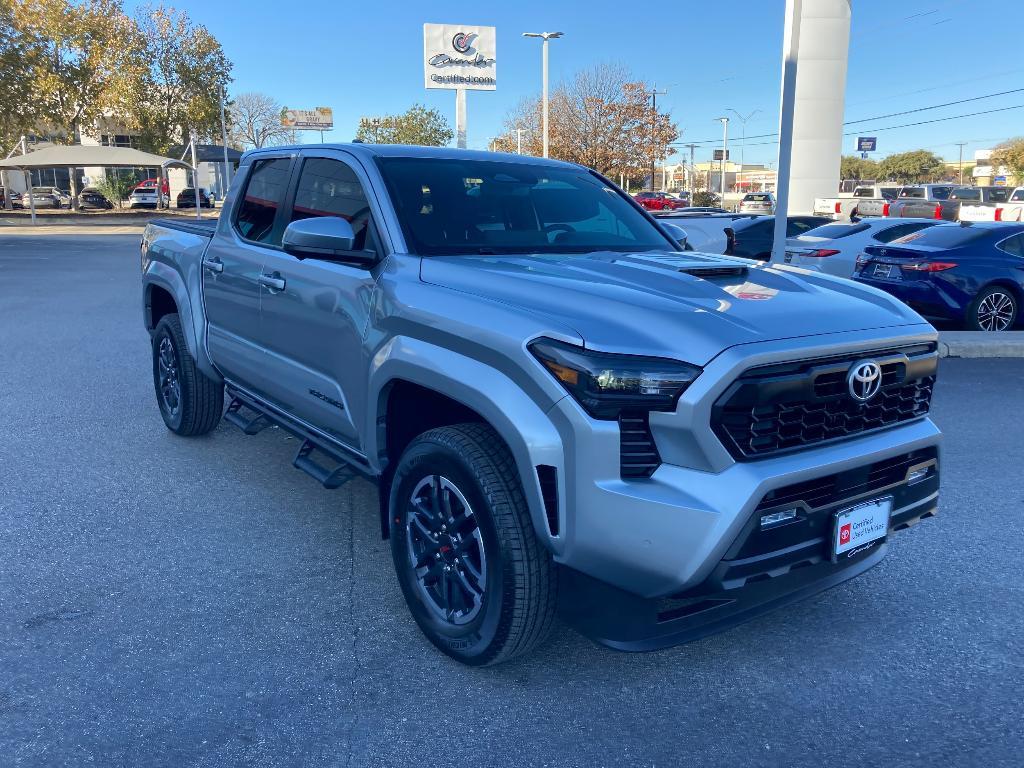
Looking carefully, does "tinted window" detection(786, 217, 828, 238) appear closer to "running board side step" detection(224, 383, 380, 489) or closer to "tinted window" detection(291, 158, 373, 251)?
"running board side step" detection(224, 383, 380, 489)

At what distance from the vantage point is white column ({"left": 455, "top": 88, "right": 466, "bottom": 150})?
167 feet

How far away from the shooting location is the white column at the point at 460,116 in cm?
5094

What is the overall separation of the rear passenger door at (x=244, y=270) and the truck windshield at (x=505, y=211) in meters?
0.96

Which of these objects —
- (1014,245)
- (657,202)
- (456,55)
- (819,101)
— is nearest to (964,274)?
(1014,245)

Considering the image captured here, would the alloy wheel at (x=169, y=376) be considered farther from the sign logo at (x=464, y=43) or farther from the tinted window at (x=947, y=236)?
the sign logo at (x=464, y=43)

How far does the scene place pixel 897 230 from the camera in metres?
14.1

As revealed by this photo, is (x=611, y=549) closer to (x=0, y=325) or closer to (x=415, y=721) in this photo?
(x=415, y=721)

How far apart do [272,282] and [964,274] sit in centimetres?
928

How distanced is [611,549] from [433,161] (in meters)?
2.29

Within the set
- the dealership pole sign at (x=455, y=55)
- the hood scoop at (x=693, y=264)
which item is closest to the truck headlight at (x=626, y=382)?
the hood scoop at (x=693, y=264)

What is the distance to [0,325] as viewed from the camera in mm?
11234

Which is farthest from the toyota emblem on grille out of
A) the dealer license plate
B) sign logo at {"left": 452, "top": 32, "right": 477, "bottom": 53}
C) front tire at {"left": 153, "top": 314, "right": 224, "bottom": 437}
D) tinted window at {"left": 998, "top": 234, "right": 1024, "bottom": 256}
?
sign logo at {"left": 452, "top": 32, "right": 477, "bottom": 53}

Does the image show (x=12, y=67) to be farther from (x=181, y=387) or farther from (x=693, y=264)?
(x=693, y=264)

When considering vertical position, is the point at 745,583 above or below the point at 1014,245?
below
